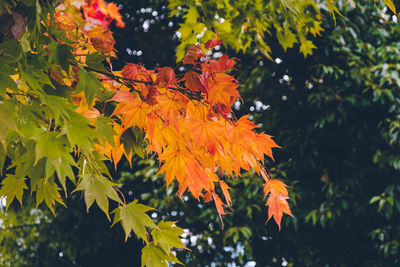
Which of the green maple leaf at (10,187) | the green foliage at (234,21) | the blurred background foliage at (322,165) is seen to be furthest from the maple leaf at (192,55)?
the blurred background foliage at (322,165)

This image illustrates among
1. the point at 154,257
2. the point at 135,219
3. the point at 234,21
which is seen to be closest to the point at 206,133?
the point at 135,219

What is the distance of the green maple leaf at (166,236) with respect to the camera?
1.29m

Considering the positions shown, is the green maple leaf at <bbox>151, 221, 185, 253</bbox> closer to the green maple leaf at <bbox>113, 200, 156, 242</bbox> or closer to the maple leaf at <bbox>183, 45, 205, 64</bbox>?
the green maple leaf at <bbox>113, 200, 156, 242</bbox>

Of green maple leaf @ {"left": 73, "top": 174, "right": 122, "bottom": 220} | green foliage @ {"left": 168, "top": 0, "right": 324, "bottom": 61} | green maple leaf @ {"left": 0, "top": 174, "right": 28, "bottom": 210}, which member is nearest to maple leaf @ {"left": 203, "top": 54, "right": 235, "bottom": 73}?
green maple leaf @ {"left": 73, "top": 174, "right": 122, "bottom": 220}

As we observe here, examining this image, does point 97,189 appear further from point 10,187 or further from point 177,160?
point 10,187

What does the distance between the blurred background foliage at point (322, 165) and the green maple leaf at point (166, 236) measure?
1666mm

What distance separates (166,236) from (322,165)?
245cm

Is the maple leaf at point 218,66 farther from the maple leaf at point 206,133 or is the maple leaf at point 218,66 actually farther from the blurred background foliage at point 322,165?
the blurred background foliage at point 322,165

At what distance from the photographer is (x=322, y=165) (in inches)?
135

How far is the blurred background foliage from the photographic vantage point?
309 cm

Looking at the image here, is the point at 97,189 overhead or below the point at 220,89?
below

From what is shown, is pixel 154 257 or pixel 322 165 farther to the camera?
pixel 322 165

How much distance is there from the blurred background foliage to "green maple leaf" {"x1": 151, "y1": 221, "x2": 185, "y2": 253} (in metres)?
1.67

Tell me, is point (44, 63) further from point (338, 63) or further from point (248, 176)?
point (338, 63)
